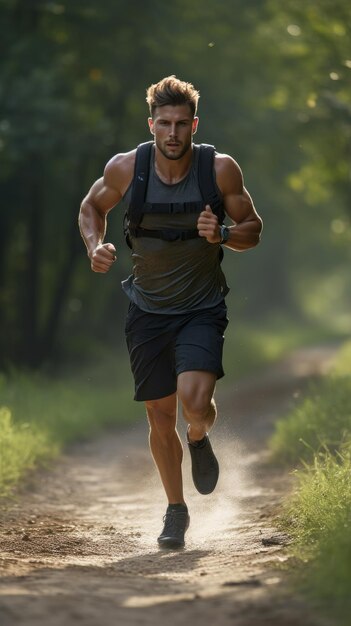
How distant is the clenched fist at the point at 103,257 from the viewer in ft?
21.5

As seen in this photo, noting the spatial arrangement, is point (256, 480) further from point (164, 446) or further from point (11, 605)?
point (11, 605)

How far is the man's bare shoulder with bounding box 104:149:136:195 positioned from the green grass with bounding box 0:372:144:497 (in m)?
2.83

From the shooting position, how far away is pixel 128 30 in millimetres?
18266

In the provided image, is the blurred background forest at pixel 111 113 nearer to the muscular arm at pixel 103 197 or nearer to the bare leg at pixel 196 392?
the muscular arm at pixel 103 197

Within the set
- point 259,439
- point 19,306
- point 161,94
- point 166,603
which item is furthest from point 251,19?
point 166,603

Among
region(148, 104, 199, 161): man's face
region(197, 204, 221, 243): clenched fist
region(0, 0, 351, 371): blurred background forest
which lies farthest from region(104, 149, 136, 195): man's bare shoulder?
region(0, 0, 351, 371): blurred background forest

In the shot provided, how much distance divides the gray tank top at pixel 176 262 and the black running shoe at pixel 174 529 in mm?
1174

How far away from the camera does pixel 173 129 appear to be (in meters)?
6.76

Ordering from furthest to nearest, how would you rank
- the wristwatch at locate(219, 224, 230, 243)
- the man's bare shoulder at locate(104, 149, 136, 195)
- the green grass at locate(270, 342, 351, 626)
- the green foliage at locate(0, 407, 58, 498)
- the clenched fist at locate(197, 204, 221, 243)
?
the green foliage at locate(0, 407, 58, 498), the man's bare shoulder at locate(104, 149, 136, 195), the wristwatch at locate(219, 224, 230, 243), the clenched fist at locate(197, 204, 221, 243), the green grass at locate(270, 342, 351, 626)

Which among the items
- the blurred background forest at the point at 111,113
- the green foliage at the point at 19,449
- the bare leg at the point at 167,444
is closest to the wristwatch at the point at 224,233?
the bare leg at the point at 167,444

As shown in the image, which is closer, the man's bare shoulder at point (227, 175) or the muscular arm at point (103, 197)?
the man's bare shoulder at point (227, 175)

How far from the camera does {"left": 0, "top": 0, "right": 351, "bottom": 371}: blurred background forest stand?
15.5 meters

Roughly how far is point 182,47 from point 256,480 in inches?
422

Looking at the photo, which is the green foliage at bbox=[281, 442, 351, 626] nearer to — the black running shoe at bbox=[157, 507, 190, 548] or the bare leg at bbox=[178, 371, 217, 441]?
the black running shoe at bbox=[157, 507, 190, 548]
